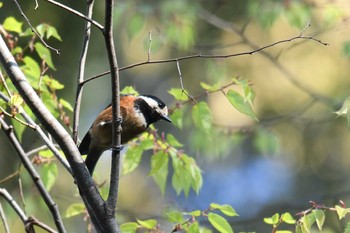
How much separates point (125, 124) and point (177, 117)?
1.20 ft

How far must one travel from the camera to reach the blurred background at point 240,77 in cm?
619

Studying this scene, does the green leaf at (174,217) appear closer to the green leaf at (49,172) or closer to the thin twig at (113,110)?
the thin twig at (113,110)

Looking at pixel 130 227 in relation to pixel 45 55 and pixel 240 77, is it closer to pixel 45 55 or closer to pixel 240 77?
pixel 45 55

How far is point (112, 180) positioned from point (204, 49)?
12.6 ft

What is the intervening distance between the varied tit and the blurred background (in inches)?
56.0

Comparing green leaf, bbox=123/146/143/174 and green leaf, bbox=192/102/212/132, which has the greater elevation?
green leaf, bbox=192/102/212/132

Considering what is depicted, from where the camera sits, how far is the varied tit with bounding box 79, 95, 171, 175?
152 inches

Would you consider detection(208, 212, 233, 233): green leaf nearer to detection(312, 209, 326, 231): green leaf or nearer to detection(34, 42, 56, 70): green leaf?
detection(312, 209, 326, 231): green leaf

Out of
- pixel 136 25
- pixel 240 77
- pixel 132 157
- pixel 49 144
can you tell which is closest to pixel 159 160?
pixel 132 157

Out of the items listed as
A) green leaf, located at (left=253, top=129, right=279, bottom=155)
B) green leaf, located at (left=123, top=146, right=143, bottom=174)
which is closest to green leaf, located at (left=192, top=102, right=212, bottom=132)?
green leaf, located at (left=123, top=146, right=143, bottom=174)

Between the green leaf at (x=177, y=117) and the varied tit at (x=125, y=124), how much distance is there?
0.23 metres

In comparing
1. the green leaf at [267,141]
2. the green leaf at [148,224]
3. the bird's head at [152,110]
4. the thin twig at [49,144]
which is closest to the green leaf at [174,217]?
the green leaf at [148,224]

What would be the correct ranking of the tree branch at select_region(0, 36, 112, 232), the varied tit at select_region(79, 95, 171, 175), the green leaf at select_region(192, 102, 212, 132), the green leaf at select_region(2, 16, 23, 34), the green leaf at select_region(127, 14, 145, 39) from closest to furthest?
the tree branch at select_region(0, 36, 112, 232), the green leaf at select_region(192, 102, 212, 132), the green leaf at select_region(2, 16, 23, 34), the varied tit at select_region(79, 95, 171, 175), the green leaf at select_region(127, 14, 145, 39)

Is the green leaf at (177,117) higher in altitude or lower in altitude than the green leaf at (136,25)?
lower
